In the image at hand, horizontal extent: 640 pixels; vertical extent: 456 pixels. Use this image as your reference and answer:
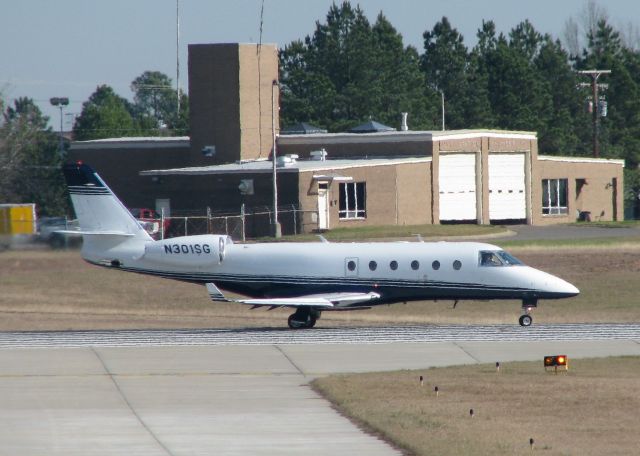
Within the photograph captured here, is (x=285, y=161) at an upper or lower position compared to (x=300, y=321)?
upper

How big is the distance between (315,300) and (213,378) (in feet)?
30.3

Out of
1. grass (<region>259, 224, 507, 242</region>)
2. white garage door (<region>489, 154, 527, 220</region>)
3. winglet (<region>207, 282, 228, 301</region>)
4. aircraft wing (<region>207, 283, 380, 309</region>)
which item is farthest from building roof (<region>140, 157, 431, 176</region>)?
winglet (<region>207, 282, 228, 301</region>)

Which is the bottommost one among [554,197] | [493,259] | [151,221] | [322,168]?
[151,221]

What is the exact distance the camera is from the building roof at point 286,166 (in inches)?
2790

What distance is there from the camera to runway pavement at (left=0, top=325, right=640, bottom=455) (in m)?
19.0

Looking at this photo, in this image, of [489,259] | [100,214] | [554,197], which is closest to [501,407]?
[489,259]

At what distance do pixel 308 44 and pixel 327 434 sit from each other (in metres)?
113

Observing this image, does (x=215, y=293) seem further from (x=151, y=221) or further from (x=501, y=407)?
(x=151, y=221)

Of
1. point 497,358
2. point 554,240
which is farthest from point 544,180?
point 497,358

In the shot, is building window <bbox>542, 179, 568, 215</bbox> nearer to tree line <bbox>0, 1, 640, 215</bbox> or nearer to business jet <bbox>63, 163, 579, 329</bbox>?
tree line <bbox>0, 1, 640, 215</bbox>

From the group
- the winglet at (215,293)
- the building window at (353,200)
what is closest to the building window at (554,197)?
the building window at (353,200)

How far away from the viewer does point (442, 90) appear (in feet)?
447

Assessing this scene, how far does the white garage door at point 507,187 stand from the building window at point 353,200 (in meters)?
11.8

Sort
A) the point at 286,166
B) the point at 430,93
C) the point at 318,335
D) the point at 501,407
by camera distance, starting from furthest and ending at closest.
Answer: the point at 430,93 → the point at 286,166 → the point at 318,335 → the point at 501,407
